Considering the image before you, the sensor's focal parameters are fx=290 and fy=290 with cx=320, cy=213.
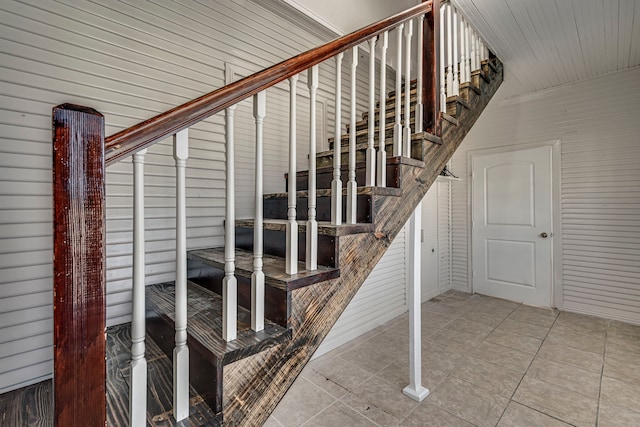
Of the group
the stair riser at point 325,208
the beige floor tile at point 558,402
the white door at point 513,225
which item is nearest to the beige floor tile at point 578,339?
the white door at point 513,225

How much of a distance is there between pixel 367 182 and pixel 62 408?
1298mm

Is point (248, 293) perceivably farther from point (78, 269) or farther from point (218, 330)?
point (78, 269)

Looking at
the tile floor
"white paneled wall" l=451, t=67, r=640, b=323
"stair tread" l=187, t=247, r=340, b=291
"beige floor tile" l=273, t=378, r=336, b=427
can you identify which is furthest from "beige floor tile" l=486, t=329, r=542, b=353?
"stair tread" l=187, t=247, r=340, b=291

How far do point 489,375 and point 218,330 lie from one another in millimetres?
2191

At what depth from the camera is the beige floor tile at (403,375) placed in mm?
2145

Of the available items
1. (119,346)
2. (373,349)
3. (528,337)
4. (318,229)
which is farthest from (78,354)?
(528,337)

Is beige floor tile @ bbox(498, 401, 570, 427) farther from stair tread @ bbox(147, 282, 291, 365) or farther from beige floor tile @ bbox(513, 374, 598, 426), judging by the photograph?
stair tread @ bbox(147, 282, 291, 365)

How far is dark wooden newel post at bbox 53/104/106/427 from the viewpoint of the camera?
590 mm

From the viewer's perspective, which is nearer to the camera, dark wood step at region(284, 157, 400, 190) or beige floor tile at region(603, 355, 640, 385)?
dark wood step at region(284, 157, 400, 190)

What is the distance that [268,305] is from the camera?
44.1 inches

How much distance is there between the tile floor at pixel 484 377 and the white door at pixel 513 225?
653mm

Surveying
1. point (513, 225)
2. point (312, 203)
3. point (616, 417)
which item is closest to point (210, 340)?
point (312, 203)

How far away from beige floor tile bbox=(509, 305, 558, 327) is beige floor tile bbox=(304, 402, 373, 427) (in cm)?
248

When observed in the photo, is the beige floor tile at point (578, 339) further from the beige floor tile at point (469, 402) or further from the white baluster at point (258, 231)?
the white baluster at point (258, 231)
